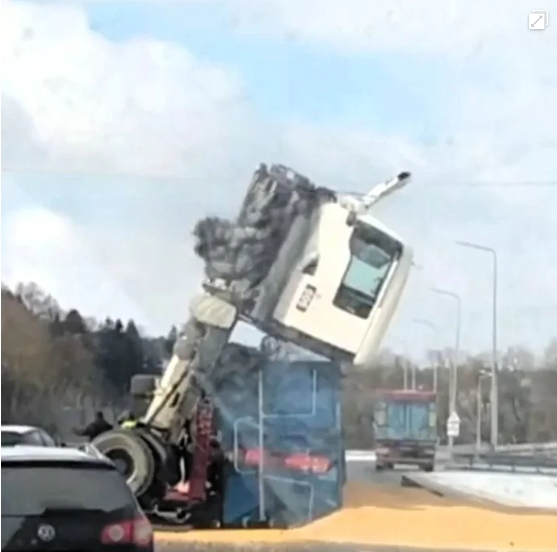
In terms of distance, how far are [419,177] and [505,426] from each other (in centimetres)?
87

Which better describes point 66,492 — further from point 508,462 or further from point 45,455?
point 508,462

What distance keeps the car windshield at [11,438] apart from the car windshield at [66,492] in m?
0.07

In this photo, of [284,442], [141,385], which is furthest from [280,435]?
[141,385]

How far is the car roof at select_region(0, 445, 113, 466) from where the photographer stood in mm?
8930

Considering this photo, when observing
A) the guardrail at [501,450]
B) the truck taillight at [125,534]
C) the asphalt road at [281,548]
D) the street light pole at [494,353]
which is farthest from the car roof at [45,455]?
the street light pole at [494,353]

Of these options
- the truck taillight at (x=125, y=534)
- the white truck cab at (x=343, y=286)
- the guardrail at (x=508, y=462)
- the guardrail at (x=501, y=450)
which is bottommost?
the truck taillight at (x=125, y=534)

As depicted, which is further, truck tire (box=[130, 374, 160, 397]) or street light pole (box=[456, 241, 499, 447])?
truck tire (box=[130, 374, 160, 397])

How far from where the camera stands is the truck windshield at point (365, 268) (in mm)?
8938

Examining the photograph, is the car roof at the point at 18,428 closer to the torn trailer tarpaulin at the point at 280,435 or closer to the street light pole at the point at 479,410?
the torn trailer tarpaulin at the point at 280,435

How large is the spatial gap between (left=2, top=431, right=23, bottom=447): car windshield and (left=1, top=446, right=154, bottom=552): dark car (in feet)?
0.08

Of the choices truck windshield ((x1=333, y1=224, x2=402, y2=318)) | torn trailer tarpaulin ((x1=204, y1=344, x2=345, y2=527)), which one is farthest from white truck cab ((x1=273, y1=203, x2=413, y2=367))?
torn trailer tarpaulin ((x1=204, y1=344, x2=345, y2=527))

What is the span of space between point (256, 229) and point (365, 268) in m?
0.39

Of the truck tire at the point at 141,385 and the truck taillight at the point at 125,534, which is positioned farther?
the truck tire at the point at 141,385

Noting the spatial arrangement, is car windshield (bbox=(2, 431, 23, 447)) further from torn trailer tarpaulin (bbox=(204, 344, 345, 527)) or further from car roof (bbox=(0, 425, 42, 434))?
torn trailer tarpaulin (bbox=(204, 344, 345, 527))
